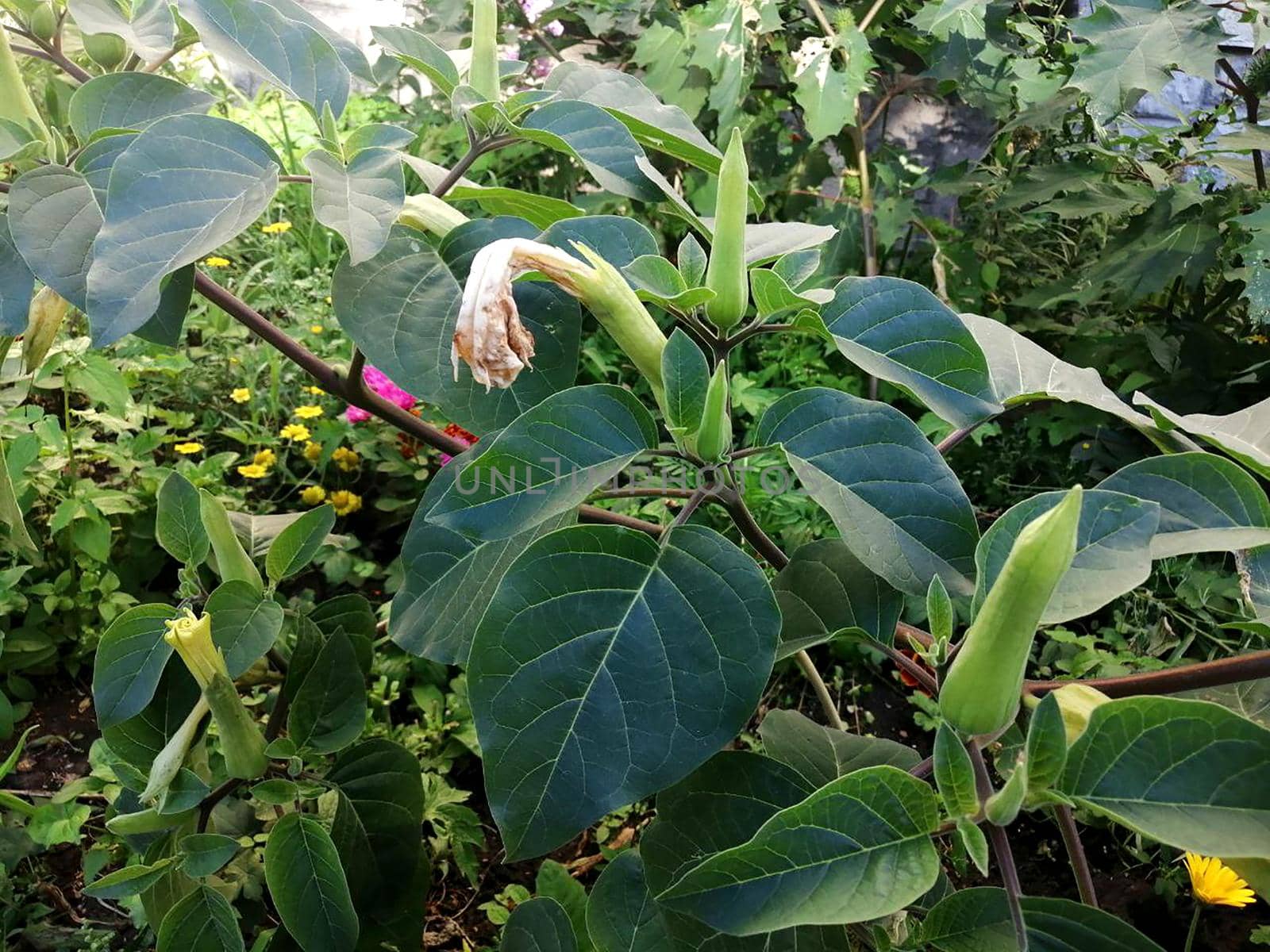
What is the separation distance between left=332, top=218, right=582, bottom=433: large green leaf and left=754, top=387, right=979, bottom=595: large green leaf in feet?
0.59

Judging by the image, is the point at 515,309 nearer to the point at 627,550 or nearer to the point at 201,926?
the point at 627,550

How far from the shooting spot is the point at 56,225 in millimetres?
579

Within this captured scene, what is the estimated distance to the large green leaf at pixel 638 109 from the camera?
2.25 ft

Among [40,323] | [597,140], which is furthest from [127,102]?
[597,140]

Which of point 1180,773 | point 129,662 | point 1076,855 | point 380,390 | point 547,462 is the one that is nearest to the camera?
point 1180,773

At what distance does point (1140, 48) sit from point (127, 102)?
1342 millimetres

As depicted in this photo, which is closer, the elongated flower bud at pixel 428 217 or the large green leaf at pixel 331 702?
the elongated flower bud at pixel 428 217

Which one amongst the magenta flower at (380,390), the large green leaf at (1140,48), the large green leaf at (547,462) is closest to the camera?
the large green leaf at (547,462)

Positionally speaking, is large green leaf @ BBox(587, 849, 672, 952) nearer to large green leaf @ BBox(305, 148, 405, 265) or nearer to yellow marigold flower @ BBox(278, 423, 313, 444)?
large green leaf @ BBox(305, 148, 405, 265)

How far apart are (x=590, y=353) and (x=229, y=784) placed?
139cm

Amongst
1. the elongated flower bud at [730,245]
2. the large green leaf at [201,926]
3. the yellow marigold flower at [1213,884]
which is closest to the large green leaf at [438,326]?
the elongated flower bud at [730,245]

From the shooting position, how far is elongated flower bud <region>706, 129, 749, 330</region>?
53 centimetres

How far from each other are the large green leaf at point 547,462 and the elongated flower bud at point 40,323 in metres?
0.45

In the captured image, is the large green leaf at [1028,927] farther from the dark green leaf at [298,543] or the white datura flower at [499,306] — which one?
the dark green leaf at [298,543]
